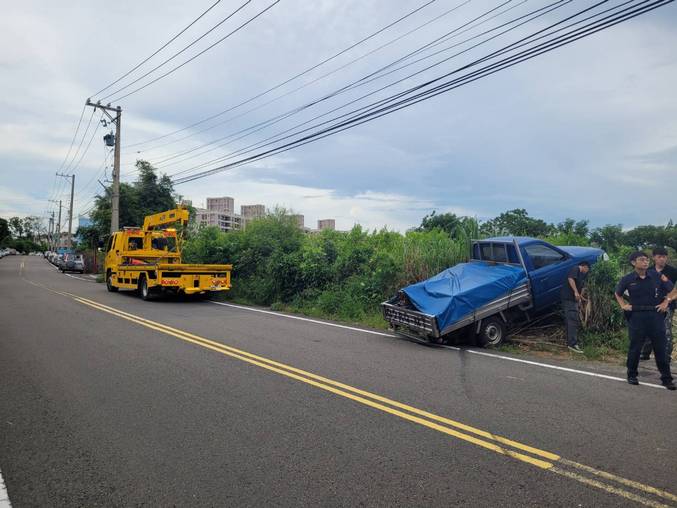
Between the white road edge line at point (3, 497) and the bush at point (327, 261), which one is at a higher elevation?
the bush at point (327, 261)

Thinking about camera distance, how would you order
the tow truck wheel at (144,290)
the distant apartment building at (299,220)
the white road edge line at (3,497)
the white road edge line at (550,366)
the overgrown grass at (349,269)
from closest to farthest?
the white road edge line at (3,497)
the white road edge line at (550,366)
the overgrown grass at (349,269)
the tow truck wheel at (144,290)
the distant apartment building at (299,220)

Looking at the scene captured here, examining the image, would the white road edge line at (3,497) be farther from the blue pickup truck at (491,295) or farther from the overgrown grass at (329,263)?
the overgrown grass at (329,263)

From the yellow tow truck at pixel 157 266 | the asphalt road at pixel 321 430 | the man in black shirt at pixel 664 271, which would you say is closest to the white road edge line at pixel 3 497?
the asphalt road at pixel 321 430

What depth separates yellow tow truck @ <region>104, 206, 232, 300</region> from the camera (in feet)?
53.7

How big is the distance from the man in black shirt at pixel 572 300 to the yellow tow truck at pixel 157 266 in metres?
11.7

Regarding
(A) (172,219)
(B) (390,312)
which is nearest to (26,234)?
(A) (172,219)

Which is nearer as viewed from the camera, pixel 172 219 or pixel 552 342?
pixel 552 342

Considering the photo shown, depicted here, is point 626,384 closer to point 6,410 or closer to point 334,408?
point 334,408

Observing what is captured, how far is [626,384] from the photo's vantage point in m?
6.14

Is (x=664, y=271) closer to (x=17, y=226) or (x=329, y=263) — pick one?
(x=329, y=263)

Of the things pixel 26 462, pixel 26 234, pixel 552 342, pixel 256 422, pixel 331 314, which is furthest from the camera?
pixel 26 234

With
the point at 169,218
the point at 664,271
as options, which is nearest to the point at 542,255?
the point at 664,271

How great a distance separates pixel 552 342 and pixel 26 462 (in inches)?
337

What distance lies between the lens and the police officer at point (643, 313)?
614 centimetres
